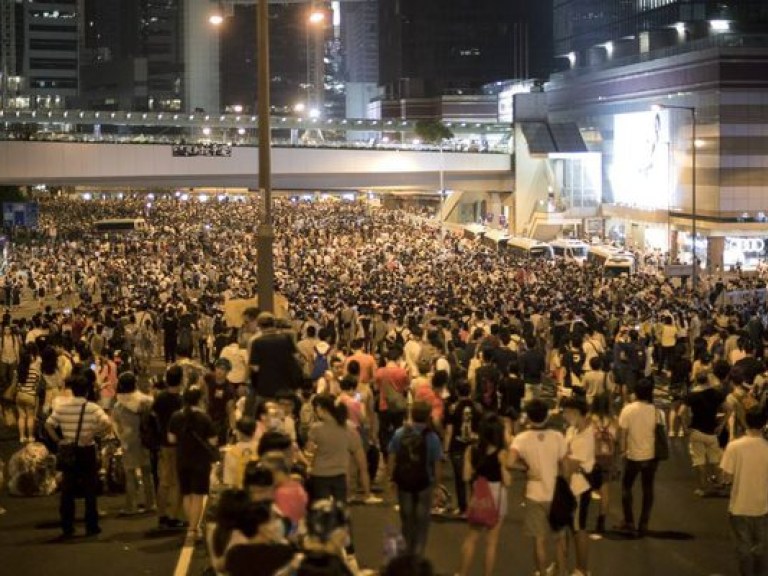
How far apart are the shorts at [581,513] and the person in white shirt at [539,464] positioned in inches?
18.1

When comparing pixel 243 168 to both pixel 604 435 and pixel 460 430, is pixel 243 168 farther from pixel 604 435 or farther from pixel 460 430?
pixel 604 435

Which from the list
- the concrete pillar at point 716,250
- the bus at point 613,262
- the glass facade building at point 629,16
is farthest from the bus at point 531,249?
the glass facade building at point 629,16

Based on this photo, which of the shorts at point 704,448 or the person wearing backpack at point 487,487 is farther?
the shorts at point 704,448

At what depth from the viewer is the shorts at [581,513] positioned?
9.25m

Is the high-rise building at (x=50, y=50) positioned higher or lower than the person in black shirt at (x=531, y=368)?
higher

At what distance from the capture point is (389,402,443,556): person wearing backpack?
356 inches

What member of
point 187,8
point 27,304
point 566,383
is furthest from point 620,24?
point 187,8

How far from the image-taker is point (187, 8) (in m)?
185

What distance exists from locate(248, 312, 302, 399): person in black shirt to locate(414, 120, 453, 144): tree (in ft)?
209

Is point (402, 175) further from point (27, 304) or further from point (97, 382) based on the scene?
point (97, 382)

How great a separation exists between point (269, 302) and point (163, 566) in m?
5.05

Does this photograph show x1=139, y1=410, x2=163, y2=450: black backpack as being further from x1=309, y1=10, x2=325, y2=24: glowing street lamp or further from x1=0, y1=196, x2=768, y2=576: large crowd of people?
x1=309, y1=10, x2=325, y2=24: glowing street lamp

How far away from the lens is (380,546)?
10.3 m

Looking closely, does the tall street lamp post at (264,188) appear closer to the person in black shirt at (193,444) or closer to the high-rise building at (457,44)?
the person in black shirt at (193,444)
